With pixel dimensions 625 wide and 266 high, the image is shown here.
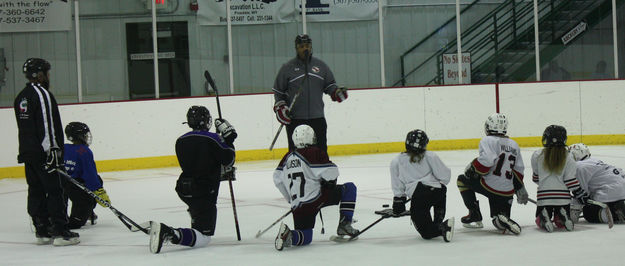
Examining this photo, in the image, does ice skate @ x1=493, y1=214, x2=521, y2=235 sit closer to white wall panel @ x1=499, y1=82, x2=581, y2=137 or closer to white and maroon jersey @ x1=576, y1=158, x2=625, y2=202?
white and maroon jersey @ x1=576, y1=158, x2=625, y2=202

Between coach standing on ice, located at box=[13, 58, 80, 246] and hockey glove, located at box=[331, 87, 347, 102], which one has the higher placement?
hockey glove, located at box=[331, 87, 347, 102]

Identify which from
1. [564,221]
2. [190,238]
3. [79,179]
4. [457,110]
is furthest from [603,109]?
[190,238]

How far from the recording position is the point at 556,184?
531cm

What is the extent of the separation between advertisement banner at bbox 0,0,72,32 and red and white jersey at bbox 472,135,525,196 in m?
8.01

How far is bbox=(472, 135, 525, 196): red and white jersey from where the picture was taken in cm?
529

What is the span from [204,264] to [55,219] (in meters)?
1.39

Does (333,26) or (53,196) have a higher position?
(333,26)

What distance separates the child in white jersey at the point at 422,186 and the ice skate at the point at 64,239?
209cm

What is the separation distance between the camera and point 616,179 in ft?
17.9

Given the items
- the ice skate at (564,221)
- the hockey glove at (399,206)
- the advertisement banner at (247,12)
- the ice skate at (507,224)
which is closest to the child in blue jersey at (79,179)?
the hockey glove at (399,206)

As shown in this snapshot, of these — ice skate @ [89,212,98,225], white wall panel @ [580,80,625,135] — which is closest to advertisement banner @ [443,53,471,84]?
white wall panel @ [580,80,625,135]

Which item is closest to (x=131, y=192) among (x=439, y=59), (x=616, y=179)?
(x=616, y=179)

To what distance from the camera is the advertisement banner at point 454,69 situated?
42.8 feet

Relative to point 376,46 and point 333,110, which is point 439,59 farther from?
point 333,110
